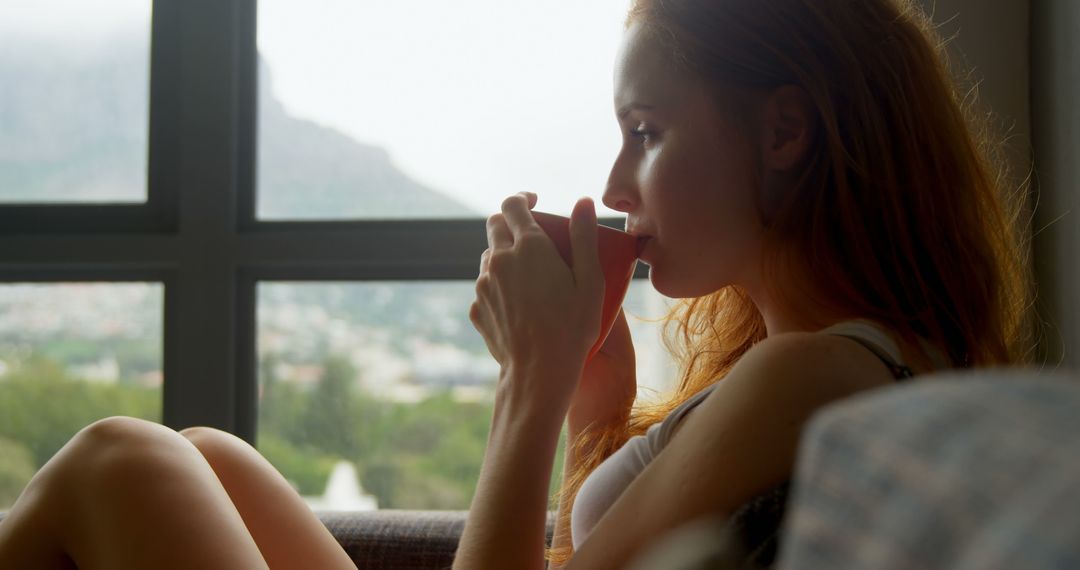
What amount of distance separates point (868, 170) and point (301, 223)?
1.56 m

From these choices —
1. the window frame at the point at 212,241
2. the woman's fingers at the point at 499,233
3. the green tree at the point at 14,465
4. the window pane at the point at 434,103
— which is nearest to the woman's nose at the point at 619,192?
the woman's fingers at the point at 499,233

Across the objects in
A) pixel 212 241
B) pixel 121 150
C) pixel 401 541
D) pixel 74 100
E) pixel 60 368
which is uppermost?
pixel 74 100

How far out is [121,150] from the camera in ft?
7.84

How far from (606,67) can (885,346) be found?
153cm

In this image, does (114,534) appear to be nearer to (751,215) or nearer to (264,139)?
(751,215)

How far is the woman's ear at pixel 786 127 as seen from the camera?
102 centimetres

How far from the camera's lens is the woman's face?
1042mm

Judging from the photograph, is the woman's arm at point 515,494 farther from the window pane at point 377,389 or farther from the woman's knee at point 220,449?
the window pane at point 377,389

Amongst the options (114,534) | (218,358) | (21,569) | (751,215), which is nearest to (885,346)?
(751,215)

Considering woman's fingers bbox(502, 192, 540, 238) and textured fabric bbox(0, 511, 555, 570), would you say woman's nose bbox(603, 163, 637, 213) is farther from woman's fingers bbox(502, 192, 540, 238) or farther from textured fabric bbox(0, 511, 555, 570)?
textured fabric bbox(0, 511, 555, 570)

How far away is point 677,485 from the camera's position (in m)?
0.80

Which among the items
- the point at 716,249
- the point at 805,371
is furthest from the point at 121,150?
the point at 805,371

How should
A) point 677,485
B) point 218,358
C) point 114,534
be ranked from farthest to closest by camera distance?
point 218,358
point 114,534
point 677,485

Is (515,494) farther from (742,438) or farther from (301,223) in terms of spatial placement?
(301,223)
